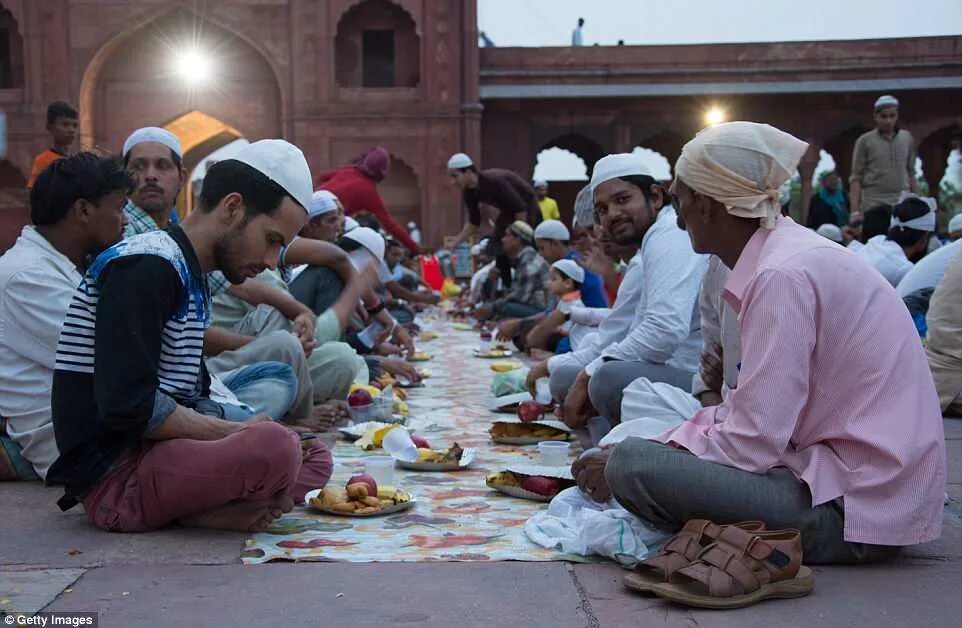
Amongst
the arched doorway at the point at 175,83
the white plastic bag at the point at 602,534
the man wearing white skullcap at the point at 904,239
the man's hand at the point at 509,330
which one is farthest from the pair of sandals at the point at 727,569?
the arched doorway at the point at 175,83

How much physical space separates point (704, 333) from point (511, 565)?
4.33 feet

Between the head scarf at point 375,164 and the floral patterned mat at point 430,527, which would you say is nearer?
the floral patterned mat at point 430,527

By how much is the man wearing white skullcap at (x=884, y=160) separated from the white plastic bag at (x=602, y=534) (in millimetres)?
8890

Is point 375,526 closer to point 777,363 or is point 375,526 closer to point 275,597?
point 275,597

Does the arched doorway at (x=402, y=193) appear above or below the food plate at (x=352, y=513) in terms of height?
above

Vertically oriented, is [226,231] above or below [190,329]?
above

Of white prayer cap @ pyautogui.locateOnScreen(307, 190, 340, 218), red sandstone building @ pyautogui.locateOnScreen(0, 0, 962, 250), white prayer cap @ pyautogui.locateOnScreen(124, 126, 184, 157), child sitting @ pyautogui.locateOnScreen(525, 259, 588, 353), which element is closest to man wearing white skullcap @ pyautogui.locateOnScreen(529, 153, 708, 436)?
white prayer cap @ pyautogui.locateOnScreen(124, 126, 184, 157)

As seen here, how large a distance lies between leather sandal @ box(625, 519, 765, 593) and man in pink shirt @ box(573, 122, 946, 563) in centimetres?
10

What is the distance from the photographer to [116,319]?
290 cm

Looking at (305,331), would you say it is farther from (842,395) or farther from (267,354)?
(842,395)

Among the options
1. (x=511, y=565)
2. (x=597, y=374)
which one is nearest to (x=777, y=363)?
(x=511, y=565)

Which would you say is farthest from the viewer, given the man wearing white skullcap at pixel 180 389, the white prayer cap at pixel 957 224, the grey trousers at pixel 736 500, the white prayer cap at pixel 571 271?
the white prayer cap at pixel 957 224

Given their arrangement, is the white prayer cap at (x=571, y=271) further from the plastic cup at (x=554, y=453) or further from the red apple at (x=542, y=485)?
the red apple at (x=542, y=485)

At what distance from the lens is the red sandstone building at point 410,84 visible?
20906 mm
